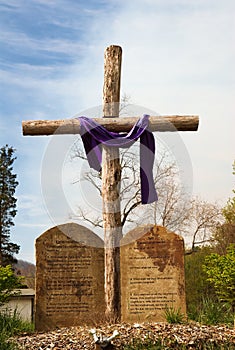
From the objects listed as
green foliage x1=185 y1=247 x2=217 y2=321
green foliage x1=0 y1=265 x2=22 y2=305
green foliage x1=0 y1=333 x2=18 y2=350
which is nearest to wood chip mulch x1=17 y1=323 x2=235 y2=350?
green foliage x1=0 y1=333 x2=18 y2=350

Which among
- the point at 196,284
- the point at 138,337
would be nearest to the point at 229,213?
the point at 196,284

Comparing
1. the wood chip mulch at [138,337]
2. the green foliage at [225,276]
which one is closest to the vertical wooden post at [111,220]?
the wood chip mulch at [138,337]

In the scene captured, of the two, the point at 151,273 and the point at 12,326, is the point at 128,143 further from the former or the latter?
the point at 12,326

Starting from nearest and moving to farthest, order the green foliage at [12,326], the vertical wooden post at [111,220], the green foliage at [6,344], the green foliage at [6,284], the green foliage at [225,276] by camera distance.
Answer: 1. the green foliage at [6,344]
2. the green foliage at [12,326]
3. the vertical wooden post at [111,220]
4. the green foliage at [225,276]
5. the green foliage at [6,284]

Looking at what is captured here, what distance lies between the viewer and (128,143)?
9.91 m

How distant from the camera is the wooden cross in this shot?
9594 millimetres

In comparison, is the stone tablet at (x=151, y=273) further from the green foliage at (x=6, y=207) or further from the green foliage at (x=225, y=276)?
the green foliage at (x=6, y=207)

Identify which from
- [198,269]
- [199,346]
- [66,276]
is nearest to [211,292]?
[198,269]

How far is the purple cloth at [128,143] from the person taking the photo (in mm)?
9906

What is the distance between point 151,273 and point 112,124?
9.08 feet

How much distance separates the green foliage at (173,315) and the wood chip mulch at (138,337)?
1.85 ft

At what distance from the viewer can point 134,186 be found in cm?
1140

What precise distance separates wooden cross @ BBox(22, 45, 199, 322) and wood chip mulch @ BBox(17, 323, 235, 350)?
1.01m

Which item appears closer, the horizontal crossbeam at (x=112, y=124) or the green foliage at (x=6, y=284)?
the horizontal crossbeam at (x=112, y=124)
